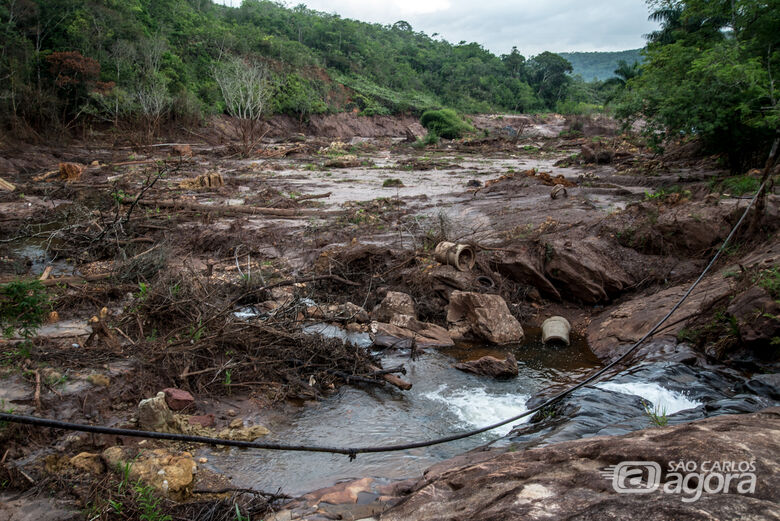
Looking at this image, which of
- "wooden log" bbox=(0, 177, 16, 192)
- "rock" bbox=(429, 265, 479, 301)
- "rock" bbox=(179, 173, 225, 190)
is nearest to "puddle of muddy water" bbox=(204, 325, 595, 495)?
"rock" bbox=(429, 265, 479, 301)

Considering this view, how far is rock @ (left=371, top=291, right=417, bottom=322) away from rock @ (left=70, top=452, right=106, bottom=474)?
4.52 metres

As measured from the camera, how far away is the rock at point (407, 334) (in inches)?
269

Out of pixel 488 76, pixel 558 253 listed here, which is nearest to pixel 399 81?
pixel 488 76

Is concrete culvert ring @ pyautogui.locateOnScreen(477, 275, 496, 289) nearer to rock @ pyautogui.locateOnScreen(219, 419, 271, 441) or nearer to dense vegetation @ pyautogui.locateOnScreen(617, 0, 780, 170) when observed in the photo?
rock @ pyautogui.locateOnScreen(219, 419, 271, 441)

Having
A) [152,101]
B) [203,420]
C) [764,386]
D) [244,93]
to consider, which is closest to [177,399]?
[203,420]

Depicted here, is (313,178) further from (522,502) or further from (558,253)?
(522,502)

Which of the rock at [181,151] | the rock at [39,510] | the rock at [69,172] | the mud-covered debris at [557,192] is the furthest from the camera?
the rock at [181,151]

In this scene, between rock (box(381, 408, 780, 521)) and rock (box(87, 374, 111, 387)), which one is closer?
rock (box(381, 408, 780, 521))

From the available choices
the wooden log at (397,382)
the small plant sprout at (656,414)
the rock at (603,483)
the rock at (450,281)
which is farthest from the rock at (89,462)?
the rock at (450,281)

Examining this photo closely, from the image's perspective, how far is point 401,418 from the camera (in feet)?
16.7

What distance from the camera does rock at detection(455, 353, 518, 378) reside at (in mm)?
6082

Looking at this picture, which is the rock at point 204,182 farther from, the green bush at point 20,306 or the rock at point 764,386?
the rock at point 764,386

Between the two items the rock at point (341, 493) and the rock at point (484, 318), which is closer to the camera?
the rock at point (341, 493)

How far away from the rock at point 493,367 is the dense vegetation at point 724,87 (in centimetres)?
845
